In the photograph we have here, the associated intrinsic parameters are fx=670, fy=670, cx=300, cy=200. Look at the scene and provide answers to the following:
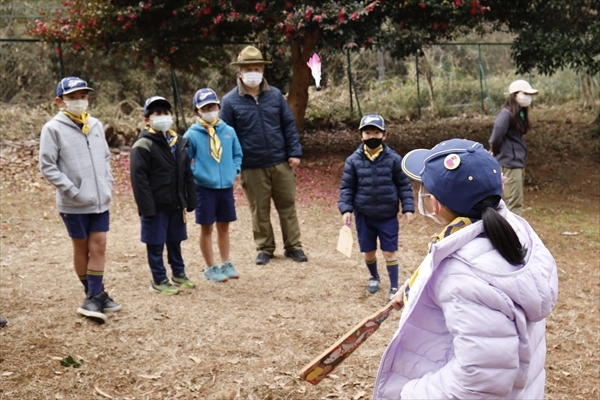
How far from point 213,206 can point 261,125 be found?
1076mm

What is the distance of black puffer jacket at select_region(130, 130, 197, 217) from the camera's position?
5539mm

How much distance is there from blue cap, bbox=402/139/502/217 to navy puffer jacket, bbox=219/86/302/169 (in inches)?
184

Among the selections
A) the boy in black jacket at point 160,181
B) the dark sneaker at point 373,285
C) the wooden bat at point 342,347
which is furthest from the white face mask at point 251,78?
the wooden bat at point 342,347

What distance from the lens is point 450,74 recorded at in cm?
2016

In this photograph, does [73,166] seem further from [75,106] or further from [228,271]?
[228,271]

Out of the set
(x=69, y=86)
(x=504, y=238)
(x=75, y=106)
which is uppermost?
(x=69, y=86)

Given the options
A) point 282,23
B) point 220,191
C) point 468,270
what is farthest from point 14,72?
point 468,270

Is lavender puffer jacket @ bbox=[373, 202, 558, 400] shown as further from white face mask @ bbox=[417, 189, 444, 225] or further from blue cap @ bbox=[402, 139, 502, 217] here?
white face mask @ bbox=[417, 189, 444, 225]

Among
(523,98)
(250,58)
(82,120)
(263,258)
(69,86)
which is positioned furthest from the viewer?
(523,98)

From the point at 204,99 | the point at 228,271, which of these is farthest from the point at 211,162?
the point at 228,271

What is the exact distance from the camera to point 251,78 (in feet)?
21.6

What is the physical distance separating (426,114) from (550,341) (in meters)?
13.5

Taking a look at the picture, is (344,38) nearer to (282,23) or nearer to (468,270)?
(282,23)

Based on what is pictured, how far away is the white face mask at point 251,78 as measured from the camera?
259 inches
